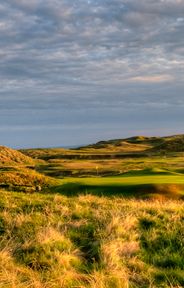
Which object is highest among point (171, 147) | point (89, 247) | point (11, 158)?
point (171, 147)

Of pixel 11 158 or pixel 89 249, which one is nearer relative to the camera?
pixel 89 249

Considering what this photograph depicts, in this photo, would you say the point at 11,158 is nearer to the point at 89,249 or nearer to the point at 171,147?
the point at 89,249

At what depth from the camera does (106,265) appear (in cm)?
432

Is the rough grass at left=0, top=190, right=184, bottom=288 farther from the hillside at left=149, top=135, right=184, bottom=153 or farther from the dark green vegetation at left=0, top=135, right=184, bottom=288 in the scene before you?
the hillside at left=149, top=135, right=184, bottom=153

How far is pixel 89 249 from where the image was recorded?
16.7 feet

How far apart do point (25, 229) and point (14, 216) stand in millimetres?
1000

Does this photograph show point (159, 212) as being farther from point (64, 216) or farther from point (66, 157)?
point (66, 157)

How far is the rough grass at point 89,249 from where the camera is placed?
385 centimetres

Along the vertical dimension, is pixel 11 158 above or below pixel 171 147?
below

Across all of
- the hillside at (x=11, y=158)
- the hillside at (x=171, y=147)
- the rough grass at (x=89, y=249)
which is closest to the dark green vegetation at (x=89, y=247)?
the rough grass at (x=89, y=249)

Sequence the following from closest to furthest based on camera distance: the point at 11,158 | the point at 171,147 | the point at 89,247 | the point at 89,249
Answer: the point at 89,249, the point at 89,247, the point at 11,158, the point at 171,147

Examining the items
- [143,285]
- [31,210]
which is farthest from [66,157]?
[143,285]

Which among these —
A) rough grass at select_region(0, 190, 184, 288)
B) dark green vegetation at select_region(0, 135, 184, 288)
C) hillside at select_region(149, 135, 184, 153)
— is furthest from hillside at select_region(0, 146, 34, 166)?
hillside at select_region(149, 135, 184, 153)

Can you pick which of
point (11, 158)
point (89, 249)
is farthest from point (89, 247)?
point (11, 158)
